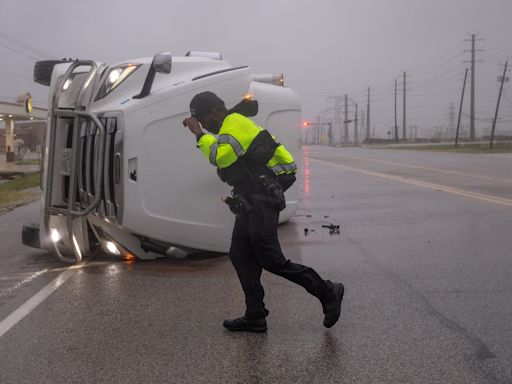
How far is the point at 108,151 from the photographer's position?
5.37 meters

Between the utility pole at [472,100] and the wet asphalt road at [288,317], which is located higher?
the utility pole at [472,100]

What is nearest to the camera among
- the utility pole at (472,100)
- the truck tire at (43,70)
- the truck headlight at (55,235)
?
the truck headlight at (55,235)

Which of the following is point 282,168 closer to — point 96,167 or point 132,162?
point 132,162

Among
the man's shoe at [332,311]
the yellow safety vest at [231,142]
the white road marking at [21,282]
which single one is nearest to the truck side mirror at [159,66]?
the yellow safety vest at [231,142]

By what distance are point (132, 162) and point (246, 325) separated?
2126 millimetres

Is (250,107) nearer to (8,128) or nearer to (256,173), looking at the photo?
(256,173)

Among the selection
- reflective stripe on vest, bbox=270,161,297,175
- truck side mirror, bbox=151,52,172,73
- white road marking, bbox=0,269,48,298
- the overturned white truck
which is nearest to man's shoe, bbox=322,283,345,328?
reflective stripe on vest, bbox=270,161,297,175

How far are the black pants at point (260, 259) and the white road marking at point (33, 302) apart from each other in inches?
68.9

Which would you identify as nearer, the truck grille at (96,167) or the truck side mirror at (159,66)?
the truck side mirror at (159,66)

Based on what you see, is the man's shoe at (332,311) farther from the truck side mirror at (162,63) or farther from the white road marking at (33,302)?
the truck side mirror at (162,63)

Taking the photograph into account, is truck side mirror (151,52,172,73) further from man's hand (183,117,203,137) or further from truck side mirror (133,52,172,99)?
man's hand (183,117,203,137)

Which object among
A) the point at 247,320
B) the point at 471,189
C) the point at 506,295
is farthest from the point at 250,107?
the point at 471,189

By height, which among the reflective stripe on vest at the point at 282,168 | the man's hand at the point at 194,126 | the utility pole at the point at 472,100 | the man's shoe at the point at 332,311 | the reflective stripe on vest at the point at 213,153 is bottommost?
the man's shoe at the point at 332,311

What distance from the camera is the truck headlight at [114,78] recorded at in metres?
5.70
